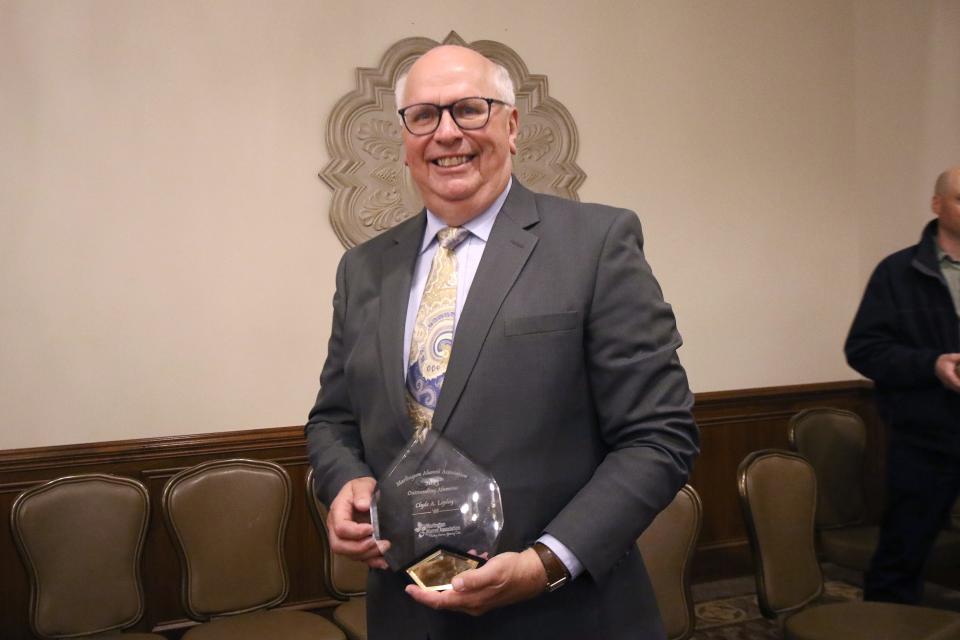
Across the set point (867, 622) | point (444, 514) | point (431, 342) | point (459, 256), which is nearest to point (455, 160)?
point (459, 256)

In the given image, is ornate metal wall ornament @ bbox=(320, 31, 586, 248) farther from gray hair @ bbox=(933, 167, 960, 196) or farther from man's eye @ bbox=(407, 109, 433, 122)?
man's eye @ bbox=(407, 109, 433, 122)

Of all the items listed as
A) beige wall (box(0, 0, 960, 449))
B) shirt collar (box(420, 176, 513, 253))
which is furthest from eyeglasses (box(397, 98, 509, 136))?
beige wall (box(0, 0, 960, 449))

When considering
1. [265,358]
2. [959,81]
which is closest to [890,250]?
[959,81]

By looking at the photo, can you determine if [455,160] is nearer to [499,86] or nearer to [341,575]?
[499,86]

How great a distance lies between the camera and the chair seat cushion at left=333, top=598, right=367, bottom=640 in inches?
113

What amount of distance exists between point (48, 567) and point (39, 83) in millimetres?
1886

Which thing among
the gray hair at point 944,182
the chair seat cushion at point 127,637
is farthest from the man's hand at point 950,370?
the chair seat cushion at point 127,637

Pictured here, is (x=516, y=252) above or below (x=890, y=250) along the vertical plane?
above

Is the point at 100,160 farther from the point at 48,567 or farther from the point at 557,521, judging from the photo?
the point at 557,521

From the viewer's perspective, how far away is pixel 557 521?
1.27 meters

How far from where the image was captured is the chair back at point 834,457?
12.3 ft

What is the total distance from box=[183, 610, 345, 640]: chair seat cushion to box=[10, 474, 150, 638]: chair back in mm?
322

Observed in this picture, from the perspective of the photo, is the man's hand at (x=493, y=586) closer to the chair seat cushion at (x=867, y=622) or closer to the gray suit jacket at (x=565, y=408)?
the gray suit jacket at (x=565, y=408)

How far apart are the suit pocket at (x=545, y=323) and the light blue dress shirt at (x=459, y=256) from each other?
99mm
